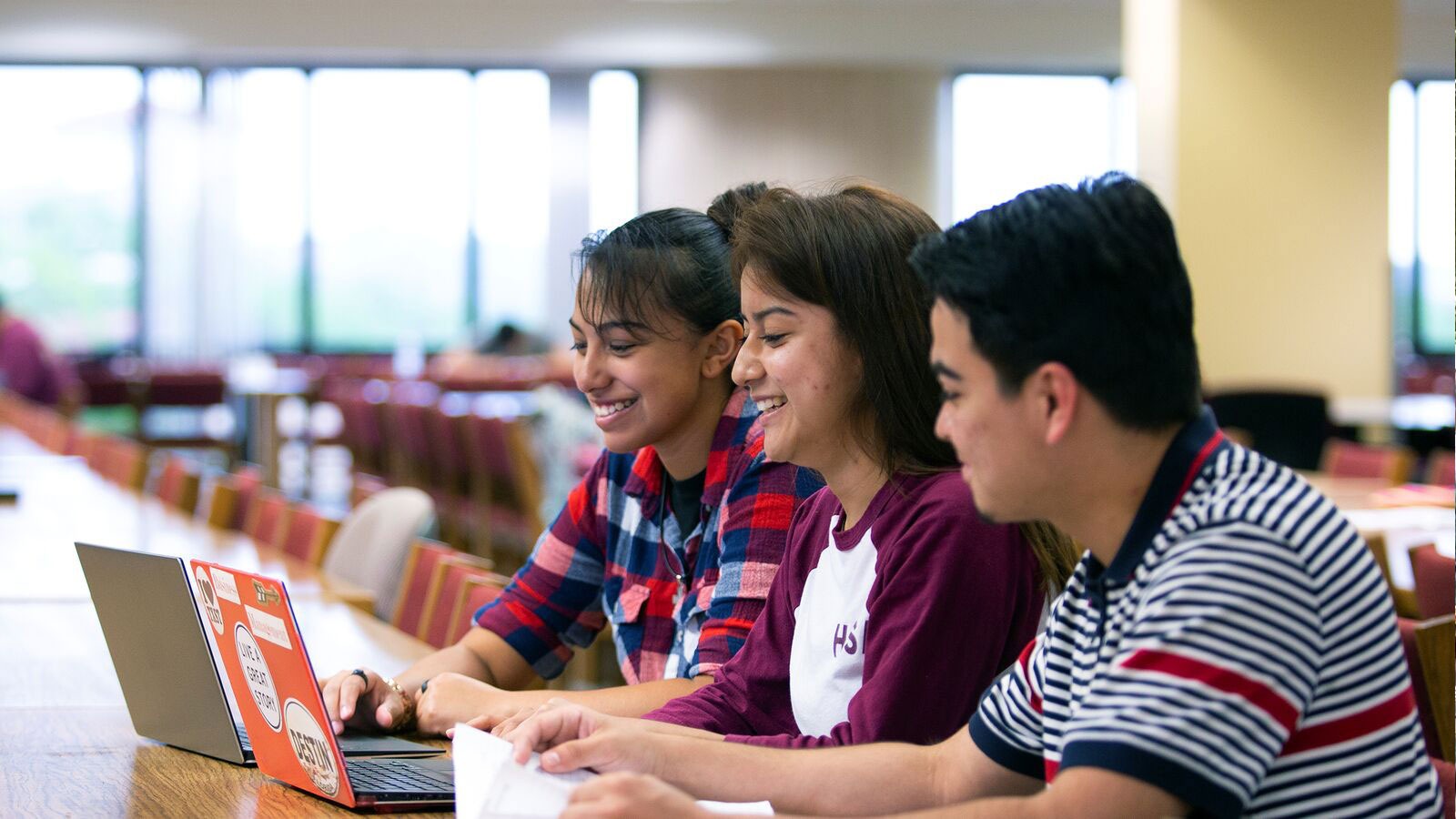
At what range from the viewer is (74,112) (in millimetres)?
12453

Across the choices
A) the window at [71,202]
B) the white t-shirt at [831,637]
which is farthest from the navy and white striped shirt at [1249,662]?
the window at [71,202]

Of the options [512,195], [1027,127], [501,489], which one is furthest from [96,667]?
[1027,127]

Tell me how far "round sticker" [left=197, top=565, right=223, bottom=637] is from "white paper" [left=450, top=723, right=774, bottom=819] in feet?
1.14

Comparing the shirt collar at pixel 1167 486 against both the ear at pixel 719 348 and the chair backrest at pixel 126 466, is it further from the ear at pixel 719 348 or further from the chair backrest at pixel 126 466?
the chair backrest at pixel 126 466

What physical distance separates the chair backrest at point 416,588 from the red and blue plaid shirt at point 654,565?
2.04ft

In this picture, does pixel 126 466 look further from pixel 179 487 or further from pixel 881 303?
pixel 881 303

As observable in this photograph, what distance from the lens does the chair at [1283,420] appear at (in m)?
6.96

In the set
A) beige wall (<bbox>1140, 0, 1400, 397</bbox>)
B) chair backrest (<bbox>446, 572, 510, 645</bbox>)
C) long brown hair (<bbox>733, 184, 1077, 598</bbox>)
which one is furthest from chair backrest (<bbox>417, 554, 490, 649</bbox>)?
beige wall (<bbox>1140, 0, 1400, 397</bbox>)

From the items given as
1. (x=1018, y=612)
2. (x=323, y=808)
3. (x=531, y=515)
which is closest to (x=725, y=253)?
(x=1018, y=612)

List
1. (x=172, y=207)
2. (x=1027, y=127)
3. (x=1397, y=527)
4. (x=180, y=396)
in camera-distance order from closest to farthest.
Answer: (x=1397, y=527), (x=180, y=396), (x=172, y=207), (x=1027, y=127)

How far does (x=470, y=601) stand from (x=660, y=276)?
29.0 inches

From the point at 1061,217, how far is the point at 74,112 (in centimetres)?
1301

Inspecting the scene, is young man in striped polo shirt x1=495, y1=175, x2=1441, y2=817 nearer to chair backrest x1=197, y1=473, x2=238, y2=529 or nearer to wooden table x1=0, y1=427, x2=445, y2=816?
wooden table x1=0, y1=427, x2=445, y2=816

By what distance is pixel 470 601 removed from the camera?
235 centimetres
